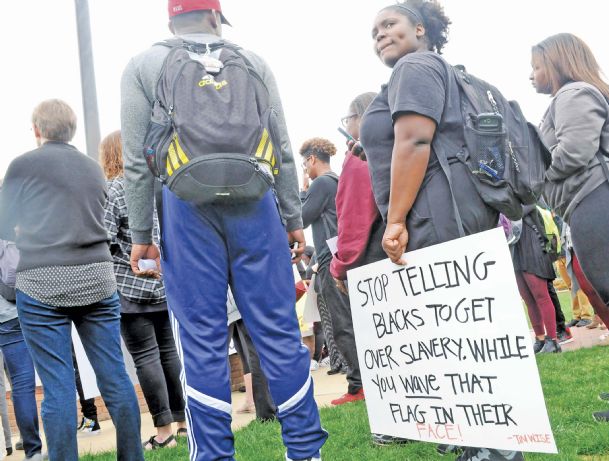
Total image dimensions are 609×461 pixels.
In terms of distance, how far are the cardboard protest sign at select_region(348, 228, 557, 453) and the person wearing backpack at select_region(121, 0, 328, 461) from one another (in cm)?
46

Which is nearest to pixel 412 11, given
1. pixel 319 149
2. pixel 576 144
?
pixel 576 144

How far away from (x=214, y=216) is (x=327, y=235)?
3339 mm

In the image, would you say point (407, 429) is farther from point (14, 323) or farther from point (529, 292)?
point (529, 292)

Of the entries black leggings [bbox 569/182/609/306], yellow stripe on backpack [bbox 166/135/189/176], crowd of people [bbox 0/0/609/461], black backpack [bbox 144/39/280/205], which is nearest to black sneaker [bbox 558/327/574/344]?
crowd of people [bbox 0/0/609/461]

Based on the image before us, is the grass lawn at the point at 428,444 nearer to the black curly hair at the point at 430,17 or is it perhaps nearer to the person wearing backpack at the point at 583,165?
the person wearing backpack at the point at 583,165

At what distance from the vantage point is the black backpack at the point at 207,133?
2.74 meters

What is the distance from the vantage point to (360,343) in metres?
3.45

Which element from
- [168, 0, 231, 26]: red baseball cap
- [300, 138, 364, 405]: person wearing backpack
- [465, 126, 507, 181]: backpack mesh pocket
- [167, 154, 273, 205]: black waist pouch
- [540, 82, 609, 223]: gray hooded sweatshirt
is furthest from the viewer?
[300, 138, 364, 405]: person wearing backpack

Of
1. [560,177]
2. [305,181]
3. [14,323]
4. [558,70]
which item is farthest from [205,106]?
[305,181]

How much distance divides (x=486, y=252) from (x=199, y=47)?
137 centimetres

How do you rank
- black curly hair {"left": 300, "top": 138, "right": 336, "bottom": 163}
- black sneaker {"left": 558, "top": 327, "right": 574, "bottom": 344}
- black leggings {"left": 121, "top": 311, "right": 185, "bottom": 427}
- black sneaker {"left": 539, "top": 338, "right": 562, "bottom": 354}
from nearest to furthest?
black leggings {"left": 121, "top": 311, "right": 185, "bottom": 427}
black curly hair {"left": 300, "top": 138, "right": 336, "bottom": 163}
black sneaker {"left": 539, "top": 338, "right": 562, "bottom": 354}
black sneaker {"left": 558, "top": 327, "right": 574, "bottom": 344}

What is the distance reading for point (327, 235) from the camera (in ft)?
20.2

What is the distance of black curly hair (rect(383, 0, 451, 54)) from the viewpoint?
341cm

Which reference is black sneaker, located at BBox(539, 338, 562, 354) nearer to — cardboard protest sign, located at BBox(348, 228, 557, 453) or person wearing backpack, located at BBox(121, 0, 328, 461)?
cardboard protest sign, located at BBox(348, 228, 557, 453)
